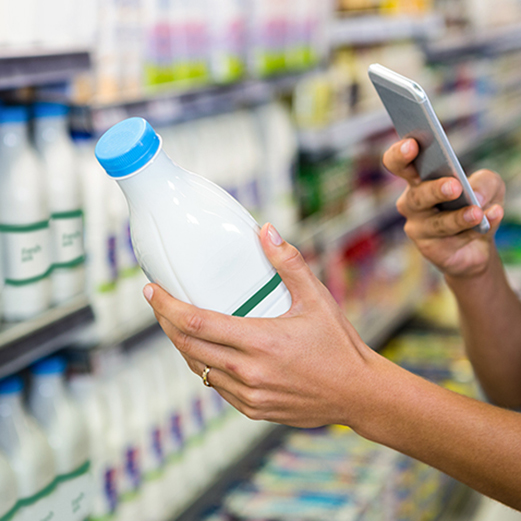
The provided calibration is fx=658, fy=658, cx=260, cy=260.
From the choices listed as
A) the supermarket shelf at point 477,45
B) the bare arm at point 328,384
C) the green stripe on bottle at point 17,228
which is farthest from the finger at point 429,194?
the supermarket shelf at point 477,45

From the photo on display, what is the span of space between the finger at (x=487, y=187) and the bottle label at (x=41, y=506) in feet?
3.37

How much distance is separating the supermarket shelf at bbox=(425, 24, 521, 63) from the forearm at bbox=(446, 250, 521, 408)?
2.44 m

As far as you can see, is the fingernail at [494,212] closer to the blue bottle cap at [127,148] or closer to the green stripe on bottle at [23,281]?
the blue bottle cap at [127,148]

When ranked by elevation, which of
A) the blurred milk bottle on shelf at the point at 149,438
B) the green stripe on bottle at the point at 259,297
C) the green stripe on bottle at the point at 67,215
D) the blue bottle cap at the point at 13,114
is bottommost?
the blurred milk bottle on shelf at the point at 149,438

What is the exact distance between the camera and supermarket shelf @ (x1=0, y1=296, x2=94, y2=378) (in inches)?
43.0

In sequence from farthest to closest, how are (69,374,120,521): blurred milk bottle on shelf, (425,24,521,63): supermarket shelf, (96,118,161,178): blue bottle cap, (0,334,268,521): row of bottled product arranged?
(425,24,521,63): supermarket shelf < (69,374,120,521): blurred milk bottle on shelf < (0,334,268,521): row of bottled product < (96,118,161,178): blue bottle cap

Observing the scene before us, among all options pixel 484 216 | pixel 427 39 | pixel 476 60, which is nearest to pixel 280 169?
pixel 484 216

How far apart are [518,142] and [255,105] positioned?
15.0 feet

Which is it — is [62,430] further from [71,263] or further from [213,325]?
[213,325]

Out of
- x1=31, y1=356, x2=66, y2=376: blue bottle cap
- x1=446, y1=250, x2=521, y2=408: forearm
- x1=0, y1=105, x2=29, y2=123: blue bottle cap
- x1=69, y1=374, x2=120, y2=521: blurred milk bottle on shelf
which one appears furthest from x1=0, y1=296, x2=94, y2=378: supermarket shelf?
x1=446, y1=250, x2=521, y2=408: forearm

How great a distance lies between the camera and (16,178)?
1.17m

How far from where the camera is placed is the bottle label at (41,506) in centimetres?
121

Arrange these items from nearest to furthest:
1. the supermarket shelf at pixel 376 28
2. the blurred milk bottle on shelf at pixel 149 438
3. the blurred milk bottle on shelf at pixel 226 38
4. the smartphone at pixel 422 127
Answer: the smartphone at pixel 422 127, the blurred milk bottle on shelf at pixel 149 438, the blurred milk bottle on shelf at pixel 226 38, the supermarket shelf at pixel 376 28

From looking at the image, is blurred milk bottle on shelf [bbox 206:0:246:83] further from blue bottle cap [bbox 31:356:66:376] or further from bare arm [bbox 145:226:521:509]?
bare arm [bbox 145:226:521:509]
